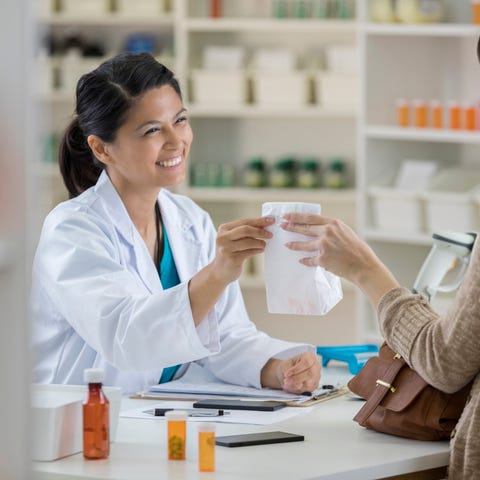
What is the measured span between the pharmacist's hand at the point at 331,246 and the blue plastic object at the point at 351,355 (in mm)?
619

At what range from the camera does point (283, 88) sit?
5.27 m

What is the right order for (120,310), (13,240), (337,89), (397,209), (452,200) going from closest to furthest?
(13,240), (120,310), (452,200), (397,209), (337,89)

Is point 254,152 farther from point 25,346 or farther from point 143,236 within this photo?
point 25,346

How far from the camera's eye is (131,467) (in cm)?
194

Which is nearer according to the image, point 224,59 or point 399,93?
point 399,93

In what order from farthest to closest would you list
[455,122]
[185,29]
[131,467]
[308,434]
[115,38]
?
[115,38] < [185,29] < [455,122] < [308,434] < [131,467]

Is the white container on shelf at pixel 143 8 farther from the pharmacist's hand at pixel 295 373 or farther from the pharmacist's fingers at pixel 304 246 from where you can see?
the pharmacist's fingers at pixel 304 246

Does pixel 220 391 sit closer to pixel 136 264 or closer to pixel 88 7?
pixel 136 264

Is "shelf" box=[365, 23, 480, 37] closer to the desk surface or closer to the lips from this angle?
the lips

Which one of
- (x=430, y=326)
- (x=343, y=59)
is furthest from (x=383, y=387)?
(x=343, y=59)

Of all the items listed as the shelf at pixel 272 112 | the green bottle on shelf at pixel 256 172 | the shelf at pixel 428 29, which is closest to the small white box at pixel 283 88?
the shelf at pixel 272 112

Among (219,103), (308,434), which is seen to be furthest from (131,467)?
(219,103)

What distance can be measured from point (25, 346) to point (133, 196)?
5.15 ft

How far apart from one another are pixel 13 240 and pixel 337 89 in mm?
4183
